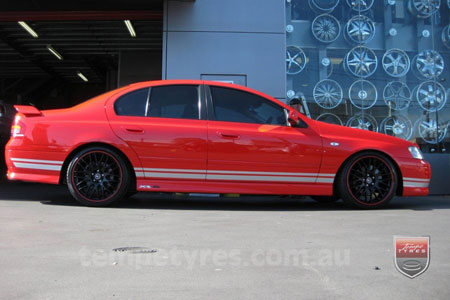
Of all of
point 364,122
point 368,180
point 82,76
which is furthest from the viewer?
point 82,76

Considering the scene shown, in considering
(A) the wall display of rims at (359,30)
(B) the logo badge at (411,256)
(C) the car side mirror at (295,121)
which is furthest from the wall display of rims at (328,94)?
(B) the logo badge at (411,256)

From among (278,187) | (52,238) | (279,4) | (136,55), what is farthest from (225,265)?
(136,55)

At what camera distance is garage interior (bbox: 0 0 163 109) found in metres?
9.40

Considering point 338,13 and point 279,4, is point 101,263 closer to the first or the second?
point 279,4

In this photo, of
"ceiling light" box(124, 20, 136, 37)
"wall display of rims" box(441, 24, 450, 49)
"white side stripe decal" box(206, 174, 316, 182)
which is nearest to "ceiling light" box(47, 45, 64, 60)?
"ceiling light" box(124, 20, 136, 37)

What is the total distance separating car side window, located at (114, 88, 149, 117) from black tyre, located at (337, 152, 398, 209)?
252cm

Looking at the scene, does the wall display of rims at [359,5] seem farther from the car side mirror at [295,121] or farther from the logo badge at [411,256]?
the logo badge at [411,256]

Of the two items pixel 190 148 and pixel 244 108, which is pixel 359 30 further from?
pixel 190 148

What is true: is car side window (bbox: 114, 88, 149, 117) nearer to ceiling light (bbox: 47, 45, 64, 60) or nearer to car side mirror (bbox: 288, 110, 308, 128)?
car side mirror (bbox: 288, 110, 308, 128)

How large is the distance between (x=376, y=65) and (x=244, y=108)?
15.5 ft

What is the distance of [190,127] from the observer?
217 inches

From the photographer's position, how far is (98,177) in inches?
214

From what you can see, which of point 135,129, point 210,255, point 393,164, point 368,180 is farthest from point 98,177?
point 393,164

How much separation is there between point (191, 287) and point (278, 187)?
10.2ft
